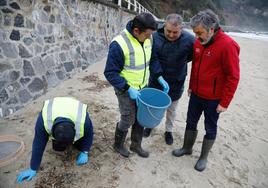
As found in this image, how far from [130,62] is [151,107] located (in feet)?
1.63

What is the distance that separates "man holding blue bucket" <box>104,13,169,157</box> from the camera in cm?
242

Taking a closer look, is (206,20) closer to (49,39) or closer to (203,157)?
(203,157)

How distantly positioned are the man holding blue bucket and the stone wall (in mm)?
2014

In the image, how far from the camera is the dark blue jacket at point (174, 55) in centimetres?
288

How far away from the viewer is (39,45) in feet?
14.7

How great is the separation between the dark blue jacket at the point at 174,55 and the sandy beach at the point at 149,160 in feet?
3.03

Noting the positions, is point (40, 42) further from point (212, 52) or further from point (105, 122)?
point (212, 52)

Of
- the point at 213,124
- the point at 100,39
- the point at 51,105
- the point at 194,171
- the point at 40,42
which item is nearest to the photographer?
the point at 51,105

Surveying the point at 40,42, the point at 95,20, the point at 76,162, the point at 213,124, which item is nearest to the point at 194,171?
the point at 213,124

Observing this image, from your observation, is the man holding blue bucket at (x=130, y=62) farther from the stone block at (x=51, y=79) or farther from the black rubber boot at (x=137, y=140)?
the stone block at (x=51, y=79)

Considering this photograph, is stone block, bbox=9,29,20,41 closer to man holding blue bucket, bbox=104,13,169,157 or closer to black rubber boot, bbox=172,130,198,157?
man holding blue bucket, bbox=104,13,169,157

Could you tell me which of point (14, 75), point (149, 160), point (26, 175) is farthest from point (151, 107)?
point (14, 75)

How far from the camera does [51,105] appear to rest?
2.26 m

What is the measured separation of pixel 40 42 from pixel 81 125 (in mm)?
2749
